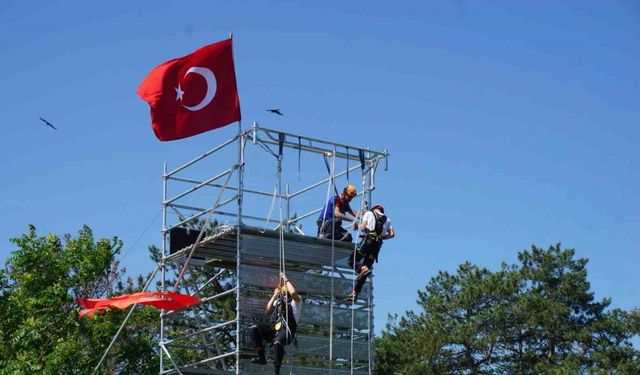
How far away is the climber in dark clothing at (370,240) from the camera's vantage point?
72.1ft

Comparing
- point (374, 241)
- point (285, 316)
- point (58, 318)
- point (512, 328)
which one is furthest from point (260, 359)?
point (512, 328)

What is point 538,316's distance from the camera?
46.6 metres

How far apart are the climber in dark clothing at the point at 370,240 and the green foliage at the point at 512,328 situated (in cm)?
2147

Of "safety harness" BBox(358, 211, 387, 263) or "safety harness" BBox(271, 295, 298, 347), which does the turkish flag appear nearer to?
"safety harness" BBox(358, 211, 387, 263)

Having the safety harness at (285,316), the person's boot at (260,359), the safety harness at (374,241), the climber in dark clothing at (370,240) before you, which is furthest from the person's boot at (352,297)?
the person's boot at (260,359)

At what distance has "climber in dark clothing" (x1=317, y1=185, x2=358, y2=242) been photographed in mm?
22781

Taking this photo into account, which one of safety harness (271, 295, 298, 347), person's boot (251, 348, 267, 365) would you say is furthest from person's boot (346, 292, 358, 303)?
person's boot (251, 348, 267, 365)

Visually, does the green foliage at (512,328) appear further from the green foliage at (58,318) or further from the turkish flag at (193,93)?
the turkish flag at (193,93)

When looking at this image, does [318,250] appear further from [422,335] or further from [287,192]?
[422,335]

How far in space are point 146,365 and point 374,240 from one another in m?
12.8

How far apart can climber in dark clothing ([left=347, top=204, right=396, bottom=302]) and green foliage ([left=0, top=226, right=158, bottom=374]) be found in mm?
10641

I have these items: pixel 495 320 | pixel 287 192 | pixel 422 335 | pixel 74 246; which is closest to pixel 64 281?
pixel 74 246

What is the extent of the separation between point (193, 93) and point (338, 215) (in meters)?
3.47

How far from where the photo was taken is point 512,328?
46562 millimetres
